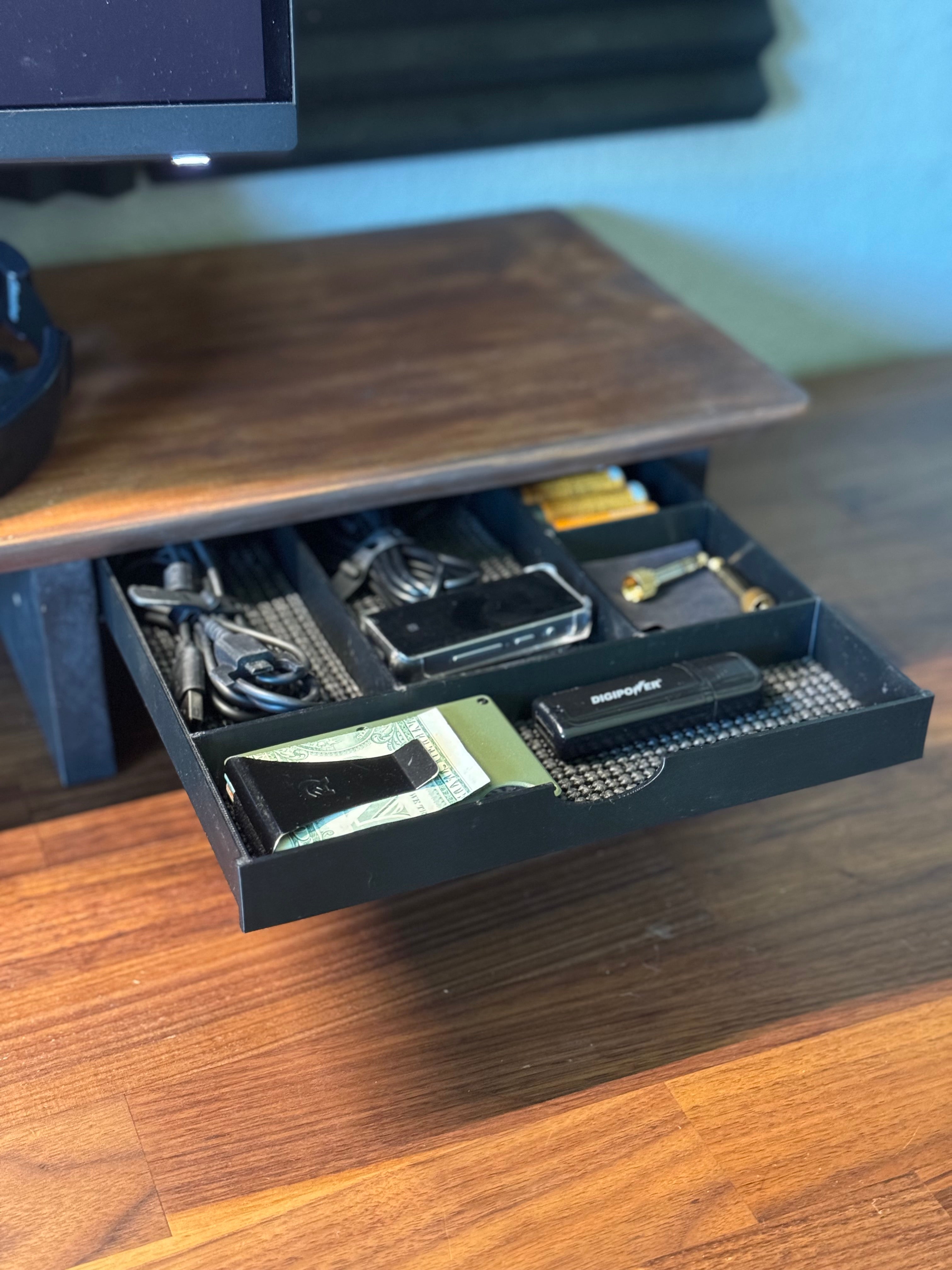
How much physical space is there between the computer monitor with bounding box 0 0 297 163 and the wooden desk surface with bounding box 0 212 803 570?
0.24 metres

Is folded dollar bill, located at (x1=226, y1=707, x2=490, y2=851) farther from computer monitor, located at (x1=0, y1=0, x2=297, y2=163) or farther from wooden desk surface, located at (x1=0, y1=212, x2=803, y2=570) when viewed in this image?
computer monitor, located at (x1=0, y1=0, x2=297, y2=163)

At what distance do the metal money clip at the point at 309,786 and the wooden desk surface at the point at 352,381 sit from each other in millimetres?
258

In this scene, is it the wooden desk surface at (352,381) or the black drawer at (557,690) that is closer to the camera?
the black drawer at (557,690)

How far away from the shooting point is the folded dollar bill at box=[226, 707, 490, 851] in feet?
2.46

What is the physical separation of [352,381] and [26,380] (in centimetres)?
27

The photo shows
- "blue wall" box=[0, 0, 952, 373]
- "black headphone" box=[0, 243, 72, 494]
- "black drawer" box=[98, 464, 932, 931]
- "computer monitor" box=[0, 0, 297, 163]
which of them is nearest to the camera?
"black drawer" box=[98, 464, 932, 931]

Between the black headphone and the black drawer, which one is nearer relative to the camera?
the black drawer

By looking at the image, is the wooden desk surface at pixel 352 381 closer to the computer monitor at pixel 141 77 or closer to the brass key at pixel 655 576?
the brass key at pixel 655 576

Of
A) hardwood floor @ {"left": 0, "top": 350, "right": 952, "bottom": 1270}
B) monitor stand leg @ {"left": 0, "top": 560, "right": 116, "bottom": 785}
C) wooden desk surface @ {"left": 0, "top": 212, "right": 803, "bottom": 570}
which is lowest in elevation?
hardwood floor @ {"left": 0, "top": 350, "right": 952, "bottom": 1270}

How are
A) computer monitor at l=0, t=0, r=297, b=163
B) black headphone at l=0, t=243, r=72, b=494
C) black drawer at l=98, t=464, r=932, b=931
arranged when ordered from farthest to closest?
black headphone at l=0, t=243, r=72, b=494, computer monitor at l=0, t=0, r=297, b=163, black drawer at l=98, t=464, r=932, b=931

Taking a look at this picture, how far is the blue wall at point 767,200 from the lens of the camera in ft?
4.58

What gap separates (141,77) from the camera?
849mm

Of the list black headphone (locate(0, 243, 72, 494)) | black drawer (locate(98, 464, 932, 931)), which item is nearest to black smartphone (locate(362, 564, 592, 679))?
black drawer (locate(98, 464, 932, 931))

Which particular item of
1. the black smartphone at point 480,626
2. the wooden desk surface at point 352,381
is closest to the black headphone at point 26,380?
the wooden desk surface at point 352,381
